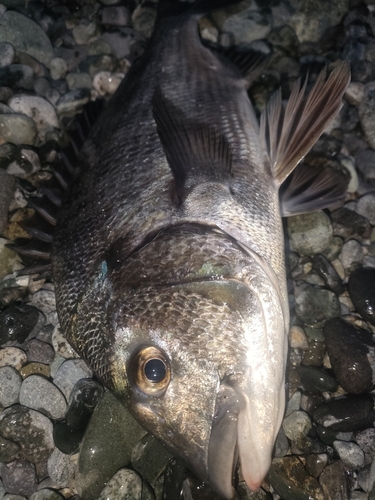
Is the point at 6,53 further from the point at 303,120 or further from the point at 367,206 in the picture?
the point at 367,206

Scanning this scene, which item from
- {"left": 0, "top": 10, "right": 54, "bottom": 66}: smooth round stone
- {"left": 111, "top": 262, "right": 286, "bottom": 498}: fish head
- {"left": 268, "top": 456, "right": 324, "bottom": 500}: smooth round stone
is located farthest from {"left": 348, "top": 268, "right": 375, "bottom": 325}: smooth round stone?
{"left": 0, "top": 10, "right": 54, "bottom": 66}: smooth round stone

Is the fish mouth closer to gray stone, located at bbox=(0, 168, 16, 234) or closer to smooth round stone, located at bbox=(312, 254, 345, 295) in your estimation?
smooth round stone, located at bbox=(312, 254, 345, 295)

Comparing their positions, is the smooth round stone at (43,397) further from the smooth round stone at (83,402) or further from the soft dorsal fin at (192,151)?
the soft dorsal fin at (192,151)

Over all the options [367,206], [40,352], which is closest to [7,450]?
[40,352]

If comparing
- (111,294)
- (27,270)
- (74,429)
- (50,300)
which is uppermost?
(111,294)

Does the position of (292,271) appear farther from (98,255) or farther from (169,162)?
(98,255)

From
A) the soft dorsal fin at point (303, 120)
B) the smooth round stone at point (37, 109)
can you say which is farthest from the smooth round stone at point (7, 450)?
the smooth round stone at point (37, 109)

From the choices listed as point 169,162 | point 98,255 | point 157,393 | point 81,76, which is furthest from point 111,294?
point 81,76
